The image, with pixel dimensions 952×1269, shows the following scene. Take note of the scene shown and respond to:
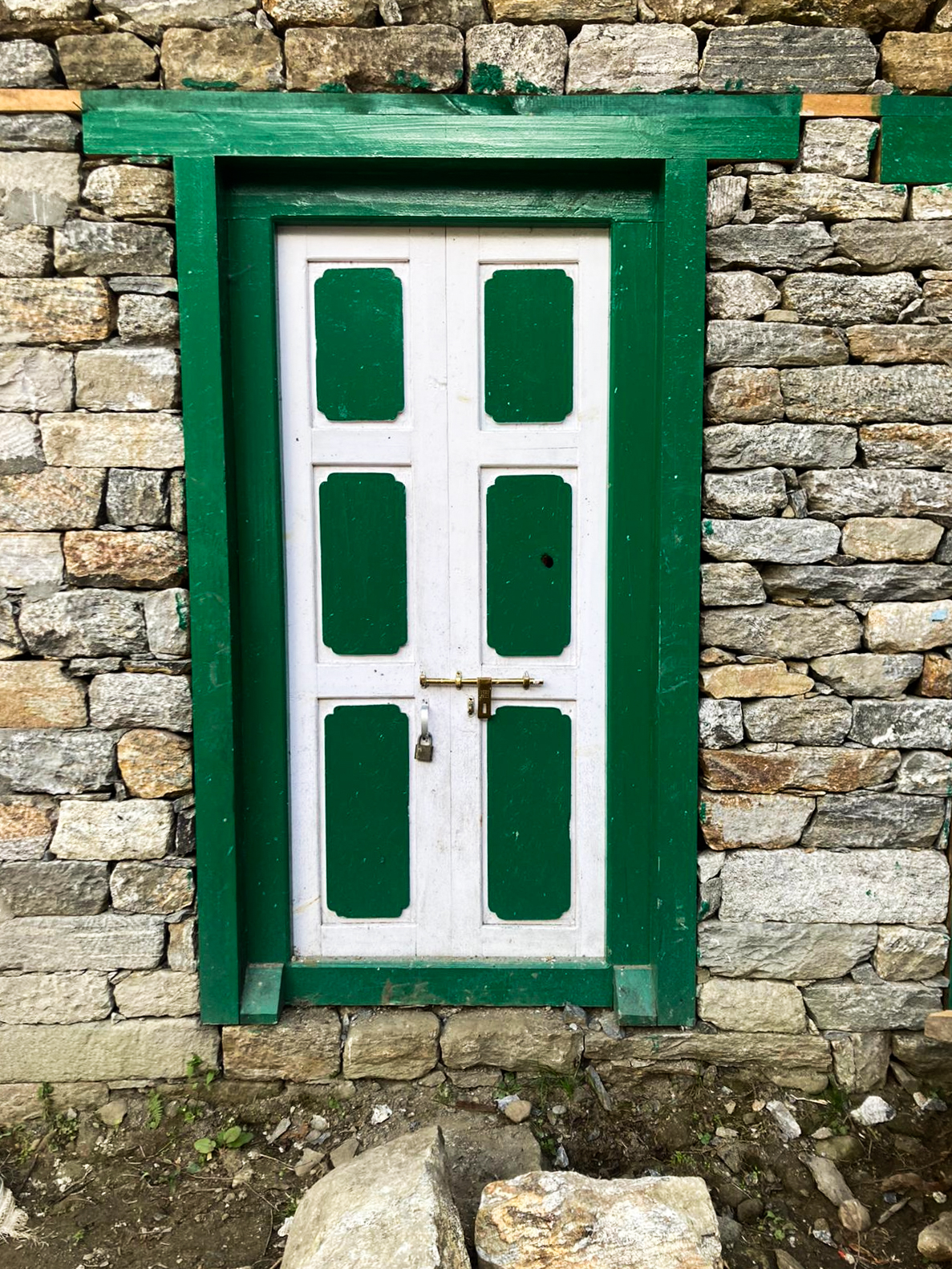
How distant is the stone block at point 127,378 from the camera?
7.90 feet

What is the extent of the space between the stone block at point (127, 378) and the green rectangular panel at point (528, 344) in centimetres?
89

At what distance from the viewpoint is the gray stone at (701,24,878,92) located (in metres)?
2.36

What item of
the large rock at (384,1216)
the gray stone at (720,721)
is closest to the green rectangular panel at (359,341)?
the gray stone at (720,721)

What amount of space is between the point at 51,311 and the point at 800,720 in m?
2.35

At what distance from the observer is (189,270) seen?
7.80ft

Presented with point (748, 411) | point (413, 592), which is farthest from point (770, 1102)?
point (748, 411)

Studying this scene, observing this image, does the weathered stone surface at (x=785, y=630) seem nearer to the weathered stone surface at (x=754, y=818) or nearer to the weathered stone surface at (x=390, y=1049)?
the weathered stone surface at (x=754, y=818)

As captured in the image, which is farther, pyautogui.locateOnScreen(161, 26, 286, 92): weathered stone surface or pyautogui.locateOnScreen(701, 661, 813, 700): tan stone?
pyautogui.locateOnScreen(701, 661, 813, 700): tan stone

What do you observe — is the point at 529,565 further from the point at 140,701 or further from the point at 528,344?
the point at 140,701

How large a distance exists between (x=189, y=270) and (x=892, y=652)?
221cm

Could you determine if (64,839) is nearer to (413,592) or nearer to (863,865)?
(413,592)

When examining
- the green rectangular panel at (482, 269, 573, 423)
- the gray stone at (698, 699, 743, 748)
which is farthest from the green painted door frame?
the green rectangular panel at (482, 269, 573, 423)

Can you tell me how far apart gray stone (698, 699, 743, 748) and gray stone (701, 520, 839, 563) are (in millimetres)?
423

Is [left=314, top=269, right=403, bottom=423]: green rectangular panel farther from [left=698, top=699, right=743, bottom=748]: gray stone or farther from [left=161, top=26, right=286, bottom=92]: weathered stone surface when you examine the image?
[left=698, top=699, right=743, bottom=748]: gray stone
